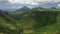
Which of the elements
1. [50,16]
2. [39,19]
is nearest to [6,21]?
[39,19]

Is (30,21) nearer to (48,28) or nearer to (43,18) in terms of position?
(43,18)

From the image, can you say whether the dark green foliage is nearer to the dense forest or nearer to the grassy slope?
the dense forest

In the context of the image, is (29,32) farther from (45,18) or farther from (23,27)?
(45,18)

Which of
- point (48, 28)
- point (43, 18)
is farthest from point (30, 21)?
point (48, 28)

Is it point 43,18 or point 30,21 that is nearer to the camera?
point 30,21

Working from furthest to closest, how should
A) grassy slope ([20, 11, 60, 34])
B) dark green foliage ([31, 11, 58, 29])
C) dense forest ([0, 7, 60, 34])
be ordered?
dark green foliage ([31, 11, 58, 29])
grassy slope ([20, 11, 60, 34])
dense forest ([0, 7, 60, 34])

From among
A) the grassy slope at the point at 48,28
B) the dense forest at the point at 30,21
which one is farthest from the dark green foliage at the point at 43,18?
the grassy slope at the point at 48,28

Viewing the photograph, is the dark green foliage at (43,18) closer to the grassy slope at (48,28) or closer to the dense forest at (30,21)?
the dense forest at (30,21)

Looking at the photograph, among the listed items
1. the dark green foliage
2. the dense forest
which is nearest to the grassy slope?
the dense forest
